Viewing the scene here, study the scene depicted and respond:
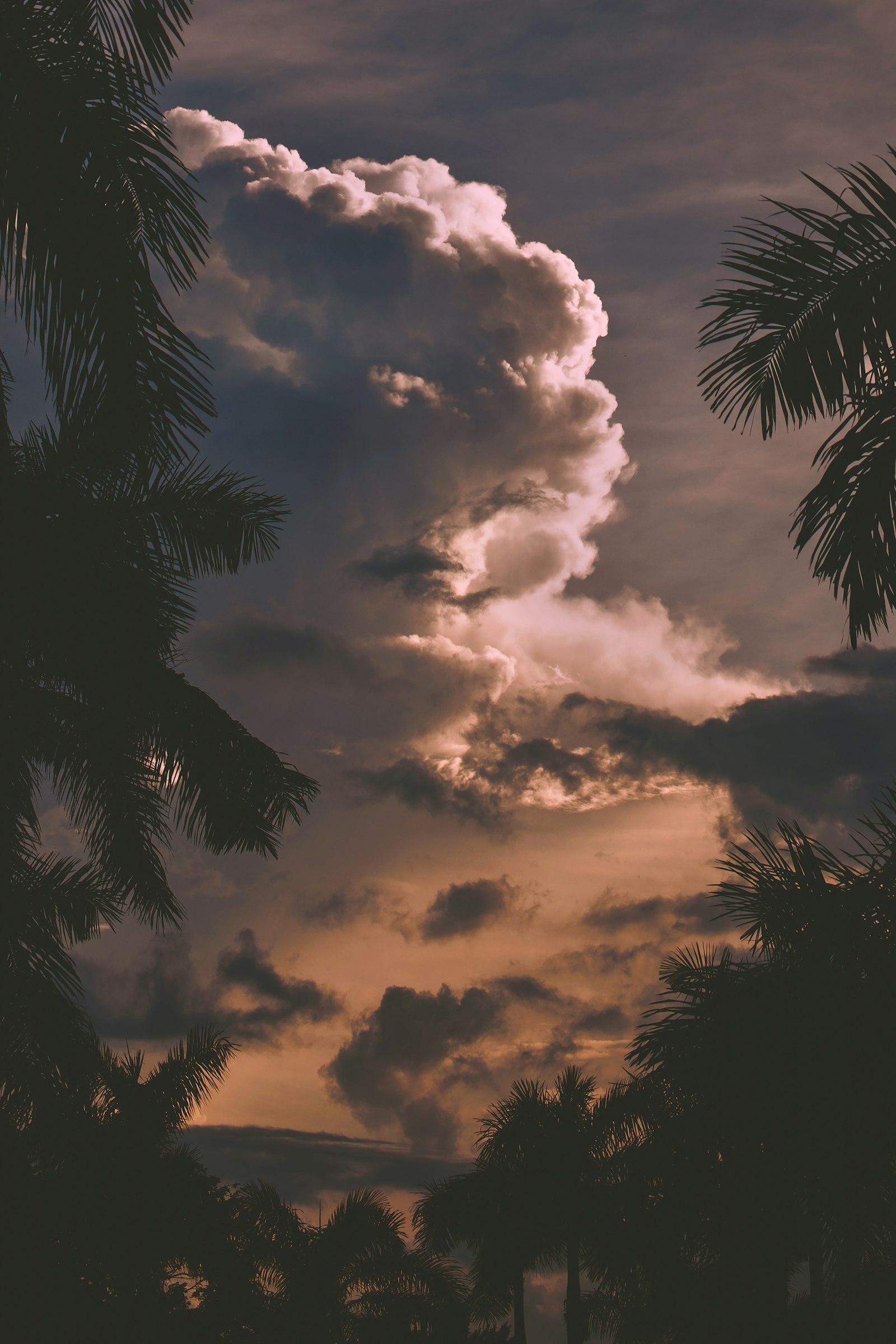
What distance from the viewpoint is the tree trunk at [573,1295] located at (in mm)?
25141

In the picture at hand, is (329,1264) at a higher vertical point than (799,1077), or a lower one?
lower

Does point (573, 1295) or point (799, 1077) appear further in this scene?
point (573, 1295)

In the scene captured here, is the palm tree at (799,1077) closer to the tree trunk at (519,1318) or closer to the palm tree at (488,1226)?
the palm tree at (488,1226)

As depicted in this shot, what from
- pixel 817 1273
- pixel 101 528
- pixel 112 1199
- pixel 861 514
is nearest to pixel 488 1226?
pixel 112 1199

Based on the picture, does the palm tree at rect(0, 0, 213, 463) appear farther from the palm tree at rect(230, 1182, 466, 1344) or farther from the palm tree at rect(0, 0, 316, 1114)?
the palm tree at rect(230, 1182, 466, 1344)

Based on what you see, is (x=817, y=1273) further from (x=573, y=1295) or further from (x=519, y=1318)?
(x=519, y=1318)

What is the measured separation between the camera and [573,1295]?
26156 mm

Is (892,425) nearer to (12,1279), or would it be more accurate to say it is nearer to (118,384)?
(118,384)

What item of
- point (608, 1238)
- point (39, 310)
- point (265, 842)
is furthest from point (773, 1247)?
point (608, 1238)

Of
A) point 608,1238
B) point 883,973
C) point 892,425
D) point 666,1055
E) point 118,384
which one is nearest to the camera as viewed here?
point 892,425

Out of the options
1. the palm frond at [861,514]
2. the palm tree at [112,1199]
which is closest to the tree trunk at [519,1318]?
the palm tree at [112,1199]

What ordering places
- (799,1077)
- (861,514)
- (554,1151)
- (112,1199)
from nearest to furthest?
(861,514) → (799,1077) → (112,1199) → (554,1151)

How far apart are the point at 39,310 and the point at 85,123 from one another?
1018mm

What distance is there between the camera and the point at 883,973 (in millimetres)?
9039
